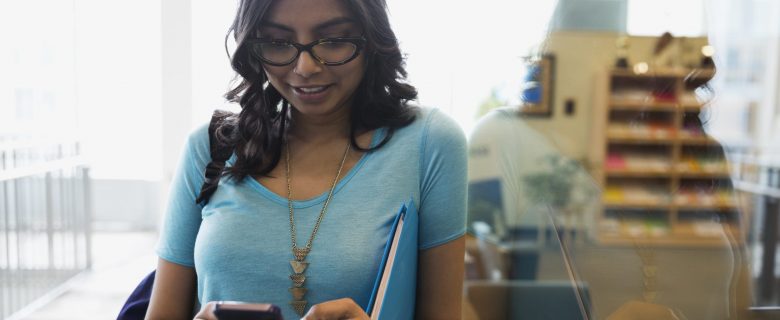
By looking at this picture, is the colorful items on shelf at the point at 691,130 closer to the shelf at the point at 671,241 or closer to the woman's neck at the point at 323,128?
the shelf at the point at 671,241

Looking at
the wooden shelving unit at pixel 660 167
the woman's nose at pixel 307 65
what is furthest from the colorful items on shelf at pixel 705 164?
the woman's nose at pixel 307 65

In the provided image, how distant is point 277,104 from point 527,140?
6.19ft

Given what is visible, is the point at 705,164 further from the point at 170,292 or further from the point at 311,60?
the point at 170,292

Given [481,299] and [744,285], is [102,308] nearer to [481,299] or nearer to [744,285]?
[481,299]

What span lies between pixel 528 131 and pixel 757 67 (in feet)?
4.49

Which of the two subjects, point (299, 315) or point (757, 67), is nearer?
point (299, 315)

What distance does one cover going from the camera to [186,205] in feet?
3.55

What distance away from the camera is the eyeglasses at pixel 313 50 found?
→ 38.5 inches

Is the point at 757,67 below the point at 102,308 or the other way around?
the other way around

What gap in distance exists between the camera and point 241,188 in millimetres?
1052

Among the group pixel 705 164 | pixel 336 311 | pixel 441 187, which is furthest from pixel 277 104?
pixel 705 164

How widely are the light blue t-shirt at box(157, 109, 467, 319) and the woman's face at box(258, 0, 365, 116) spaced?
0.12 m

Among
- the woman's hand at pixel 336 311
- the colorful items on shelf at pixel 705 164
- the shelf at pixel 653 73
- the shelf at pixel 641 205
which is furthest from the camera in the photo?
the shelf at pixel 641 205

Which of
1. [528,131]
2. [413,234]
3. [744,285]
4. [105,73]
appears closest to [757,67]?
[528,131]
